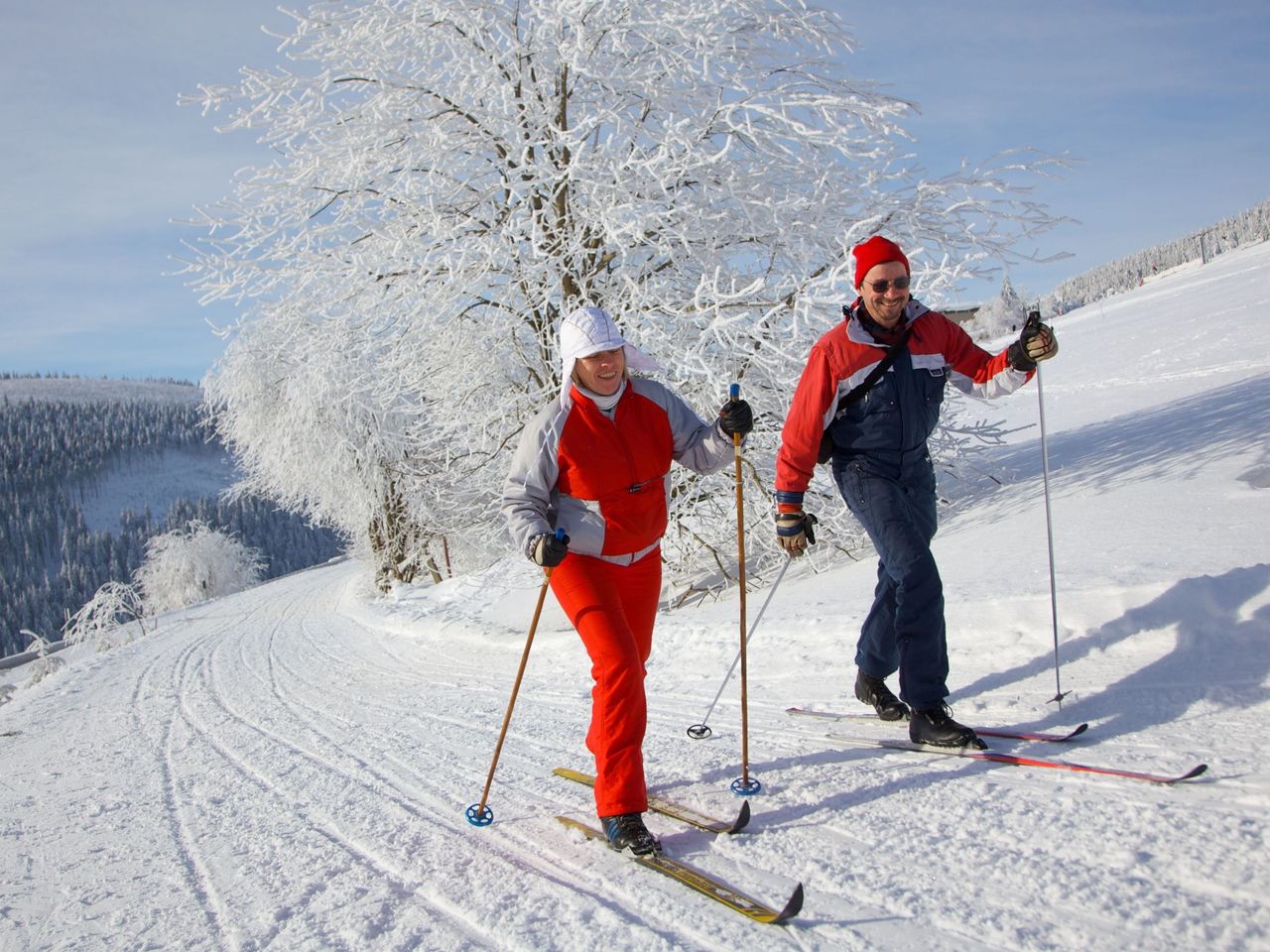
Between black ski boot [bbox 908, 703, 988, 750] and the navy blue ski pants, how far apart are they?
0.14 feet

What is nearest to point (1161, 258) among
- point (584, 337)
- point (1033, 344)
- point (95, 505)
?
point (1033, 344)

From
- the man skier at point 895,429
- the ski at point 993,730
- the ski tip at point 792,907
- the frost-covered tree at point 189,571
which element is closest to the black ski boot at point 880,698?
the ski at point 993,730

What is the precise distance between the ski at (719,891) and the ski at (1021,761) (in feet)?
4.10

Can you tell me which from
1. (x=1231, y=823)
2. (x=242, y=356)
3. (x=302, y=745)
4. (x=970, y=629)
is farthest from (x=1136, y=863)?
(x=242, y=356)

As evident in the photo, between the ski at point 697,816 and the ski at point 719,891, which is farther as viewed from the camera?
the ski at point 697,816

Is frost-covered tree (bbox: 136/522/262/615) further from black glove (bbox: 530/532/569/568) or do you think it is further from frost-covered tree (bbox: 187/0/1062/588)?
black glove (bbox: 530/532/569/568)

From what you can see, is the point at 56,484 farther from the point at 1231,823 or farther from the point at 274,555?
the point at 1231,823

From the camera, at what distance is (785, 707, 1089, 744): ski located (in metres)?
3.29

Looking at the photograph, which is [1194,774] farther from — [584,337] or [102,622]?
[102,622]

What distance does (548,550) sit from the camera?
3.00m

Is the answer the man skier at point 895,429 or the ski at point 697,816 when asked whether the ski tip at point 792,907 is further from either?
the man skier at point 895,429

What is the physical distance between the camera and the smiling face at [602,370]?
10.5ft

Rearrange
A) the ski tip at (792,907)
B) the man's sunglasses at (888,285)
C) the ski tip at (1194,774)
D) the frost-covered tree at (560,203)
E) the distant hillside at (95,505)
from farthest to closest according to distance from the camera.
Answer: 1. the distant hillside at (95,505)
2. the frost-covered tree at (560,203)
3. the man's sunglasses at (888,285)
4. the ski tip at (1194,774)
5. the ski tip at (792,907)

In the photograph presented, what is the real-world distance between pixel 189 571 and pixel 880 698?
5882 centimetres
